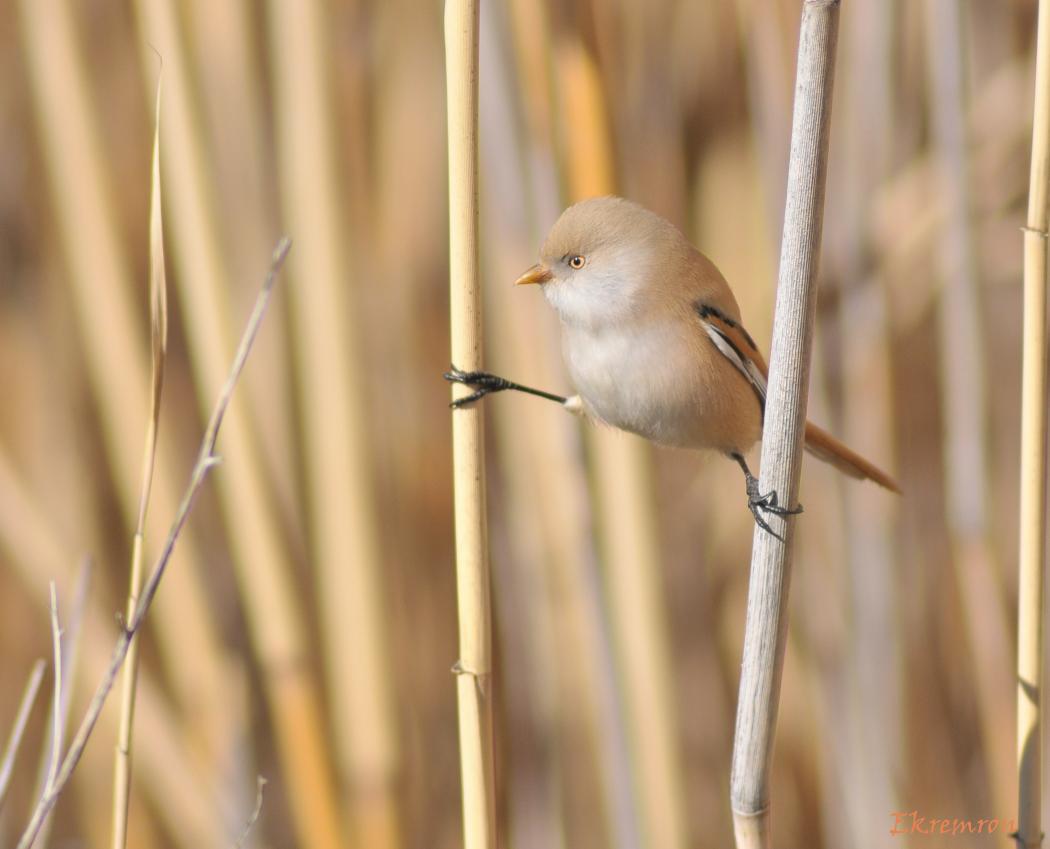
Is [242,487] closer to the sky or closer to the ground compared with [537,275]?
closer to the ground

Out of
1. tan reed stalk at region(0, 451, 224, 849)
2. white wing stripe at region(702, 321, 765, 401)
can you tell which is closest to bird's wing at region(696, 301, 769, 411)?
white wing stripe at region(702, 321, 765, 401)

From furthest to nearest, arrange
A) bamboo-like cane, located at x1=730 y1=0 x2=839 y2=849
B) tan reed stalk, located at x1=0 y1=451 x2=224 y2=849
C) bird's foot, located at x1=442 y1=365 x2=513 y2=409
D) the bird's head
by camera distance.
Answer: tan reed stalk, located at x1=0 y1=451 x2=224 y2=849 < the bird's head < bird's foot, located at x1=442 y1=365 x2=513 y2=409 < bamboo-like cane, located at x1=730 y1=0 x2=839 y2=849

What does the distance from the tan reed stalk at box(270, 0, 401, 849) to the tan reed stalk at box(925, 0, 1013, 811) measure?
70cm

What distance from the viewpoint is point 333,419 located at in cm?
117

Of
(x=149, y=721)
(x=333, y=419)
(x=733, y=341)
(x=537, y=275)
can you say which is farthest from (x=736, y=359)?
(x=149, y=721)

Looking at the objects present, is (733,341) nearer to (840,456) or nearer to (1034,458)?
(840,456)

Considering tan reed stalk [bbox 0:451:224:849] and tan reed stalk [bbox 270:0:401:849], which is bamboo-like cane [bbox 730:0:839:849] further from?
tan reed stalk [bbox 0:451:224:849]

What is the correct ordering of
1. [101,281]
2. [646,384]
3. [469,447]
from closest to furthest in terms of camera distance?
[469,447] < [646,384] < [101,281]

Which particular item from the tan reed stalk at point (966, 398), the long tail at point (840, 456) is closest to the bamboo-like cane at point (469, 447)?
the long tail at point (840, 456)

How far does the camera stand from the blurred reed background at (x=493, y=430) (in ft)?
3.85

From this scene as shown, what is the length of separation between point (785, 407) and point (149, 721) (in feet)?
3.13

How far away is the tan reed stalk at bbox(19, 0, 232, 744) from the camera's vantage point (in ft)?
4.00

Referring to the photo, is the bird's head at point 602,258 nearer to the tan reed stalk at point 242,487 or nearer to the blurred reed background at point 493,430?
the blurred reed background at point 493,430

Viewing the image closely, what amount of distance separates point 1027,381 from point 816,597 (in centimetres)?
75
